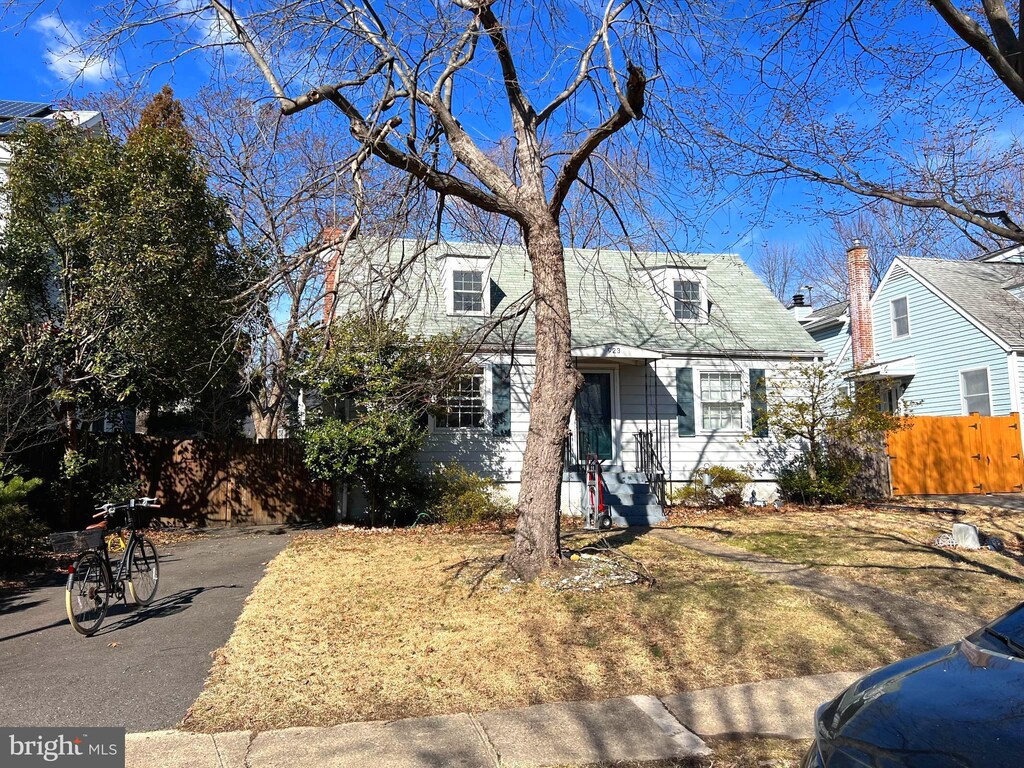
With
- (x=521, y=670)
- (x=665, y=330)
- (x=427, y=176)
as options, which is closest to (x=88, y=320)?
(x=427, y=176)

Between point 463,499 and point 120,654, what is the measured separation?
25.1 feet

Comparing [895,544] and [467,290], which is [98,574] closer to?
[895,544]

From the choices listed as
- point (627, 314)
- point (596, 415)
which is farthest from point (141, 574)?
point (627, 314)

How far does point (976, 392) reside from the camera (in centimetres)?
1945

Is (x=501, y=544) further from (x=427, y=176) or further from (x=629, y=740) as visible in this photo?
(x=629, y=740)

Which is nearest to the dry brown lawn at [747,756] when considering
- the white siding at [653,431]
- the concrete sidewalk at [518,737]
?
the concrete sidewalk at [518,737]

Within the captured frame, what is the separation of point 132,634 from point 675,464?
11475 millimetres

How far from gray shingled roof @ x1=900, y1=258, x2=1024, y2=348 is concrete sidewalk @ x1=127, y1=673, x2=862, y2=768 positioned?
57.6ft

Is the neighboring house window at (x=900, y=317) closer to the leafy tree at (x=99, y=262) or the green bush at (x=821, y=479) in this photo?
the green bush at (x=821, y=479)

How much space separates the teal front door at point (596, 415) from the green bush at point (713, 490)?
1703 millimetres

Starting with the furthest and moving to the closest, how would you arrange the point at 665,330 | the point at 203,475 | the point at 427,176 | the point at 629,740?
the point at 665,330, the point at 203,475, the point at 427,176, the point at 629,740

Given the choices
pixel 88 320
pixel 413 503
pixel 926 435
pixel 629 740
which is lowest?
pixel 629 740

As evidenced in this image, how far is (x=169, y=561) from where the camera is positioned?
10.9 metres

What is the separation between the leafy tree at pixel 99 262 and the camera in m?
11.8
